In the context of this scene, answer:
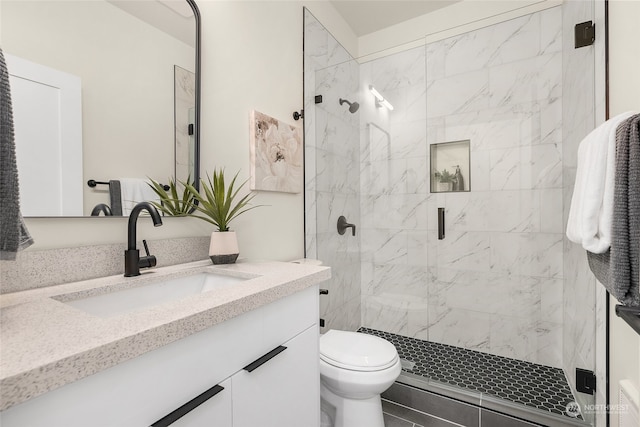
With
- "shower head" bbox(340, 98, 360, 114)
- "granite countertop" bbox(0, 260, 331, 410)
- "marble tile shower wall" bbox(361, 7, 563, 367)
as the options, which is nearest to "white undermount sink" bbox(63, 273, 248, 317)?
"granite countertop" bbox(0, 260, 331, 410)

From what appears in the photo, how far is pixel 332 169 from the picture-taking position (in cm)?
221

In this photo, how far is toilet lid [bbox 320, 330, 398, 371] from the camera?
1.35 m

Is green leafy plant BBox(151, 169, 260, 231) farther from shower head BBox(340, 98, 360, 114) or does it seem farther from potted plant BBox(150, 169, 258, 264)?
shower head BBox(340, 98, 360, 114)

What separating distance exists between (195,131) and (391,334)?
2.01 m

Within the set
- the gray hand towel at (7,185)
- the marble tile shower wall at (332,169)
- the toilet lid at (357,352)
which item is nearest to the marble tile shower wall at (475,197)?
the marble tile shower wall at (332,169)

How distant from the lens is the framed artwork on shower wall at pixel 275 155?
5.14ft

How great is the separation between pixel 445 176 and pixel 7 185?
227cm

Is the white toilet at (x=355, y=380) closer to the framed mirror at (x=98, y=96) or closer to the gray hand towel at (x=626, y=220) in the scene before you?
the gray hand towel at (x=626, y=220)

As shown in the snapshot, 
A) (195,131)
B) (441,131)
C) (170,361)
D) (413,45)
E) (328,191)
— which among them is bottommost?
(170,361)

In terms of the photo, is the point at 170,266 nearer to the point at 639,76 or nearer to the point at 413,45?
the point at 639,76

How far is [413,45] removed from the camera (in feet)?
7.73

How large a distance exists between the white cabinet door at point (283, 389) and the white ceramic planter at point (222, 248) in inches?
17.5

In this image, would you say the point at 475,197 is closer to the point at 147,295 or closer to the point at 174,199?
the point at 174,199

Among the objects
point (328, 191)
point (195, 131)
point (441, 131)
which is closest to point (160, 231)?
point (195, 131)
